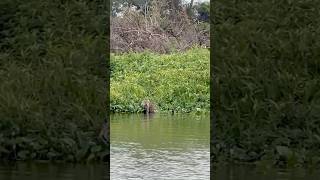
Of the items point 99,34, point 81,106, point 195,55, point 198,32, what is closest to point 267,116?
point 81,106

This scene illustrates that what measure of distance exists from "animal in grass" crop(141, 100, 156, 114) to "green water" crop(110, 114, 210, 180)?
3.43 m

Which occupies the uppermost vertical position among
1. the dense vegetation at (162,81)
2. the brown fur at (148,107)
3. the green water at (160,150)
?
the dense vegetation at (162,81)

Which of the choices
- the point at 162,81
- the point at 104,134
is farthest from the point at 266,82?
the point at 162,81

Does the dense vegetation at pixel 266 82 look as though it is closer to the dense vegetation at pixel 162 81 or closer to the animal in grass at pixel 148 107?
the animal in grass at pixel 148 107

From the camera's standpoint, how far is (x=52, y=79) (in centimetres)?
1502

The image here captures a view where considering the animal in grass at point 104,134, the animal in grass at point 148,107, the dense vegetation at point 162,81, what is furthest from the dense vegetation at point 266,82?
the dense vegetation at point 162,81

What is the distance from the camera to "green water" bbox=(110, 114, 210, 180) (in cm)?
1077

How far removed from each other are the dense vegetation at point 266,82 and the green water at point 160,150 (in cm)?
53

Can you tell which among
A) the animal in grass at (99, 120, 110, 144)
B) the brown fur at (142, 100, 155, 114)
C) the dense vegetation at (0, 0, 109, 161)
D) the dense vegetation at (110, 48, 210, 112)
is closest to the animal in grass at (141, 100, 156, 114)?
the brown fur at (142, 100, 155, 114)

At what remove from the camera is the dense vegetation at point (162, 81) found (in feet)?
76.2

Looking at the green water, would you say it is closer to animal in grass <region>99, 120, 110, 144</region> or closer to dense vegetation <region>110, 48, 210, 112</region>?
animal in grass <region>99, 120, 110, 144</region>

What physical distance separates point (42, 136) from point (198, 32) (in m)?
18.9

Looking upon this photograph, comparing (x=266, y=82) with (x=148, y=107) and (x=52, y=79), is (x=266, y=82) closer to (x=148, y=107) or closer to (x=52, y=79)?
(x=52, y=79)

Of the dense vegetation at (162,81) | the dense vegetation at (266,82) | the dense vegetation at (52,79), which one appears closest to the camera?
the dense vegetation at (52,79)
